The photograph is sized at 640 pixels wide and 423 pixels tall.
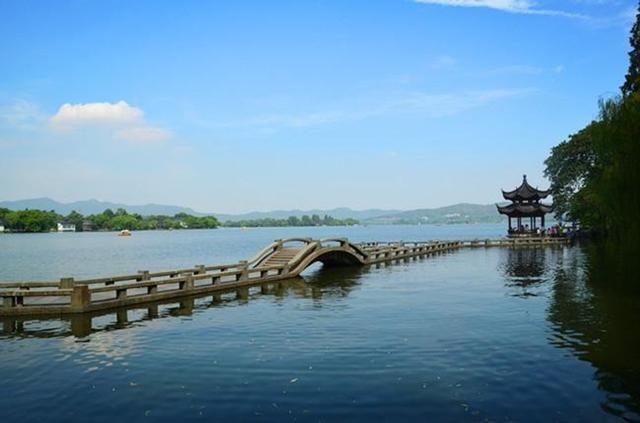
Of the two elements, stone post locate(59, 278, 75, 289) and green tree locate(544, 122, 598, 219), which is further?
green tree locate(544, 122, 598, 219)

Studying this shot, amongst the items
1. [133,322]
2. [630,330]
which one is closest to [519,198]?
[630,330]

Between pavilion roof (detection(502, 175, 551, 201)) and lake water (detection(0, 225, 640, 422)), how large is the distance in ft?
159

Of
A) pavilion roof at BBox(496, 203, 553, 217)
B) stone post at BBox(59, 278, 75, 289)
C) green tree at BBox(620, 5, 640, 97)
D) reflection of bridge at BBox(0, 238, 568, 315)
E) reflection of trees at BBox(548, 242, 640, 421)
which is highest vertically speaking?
green tree at BBox(620, 5, 640, 97)

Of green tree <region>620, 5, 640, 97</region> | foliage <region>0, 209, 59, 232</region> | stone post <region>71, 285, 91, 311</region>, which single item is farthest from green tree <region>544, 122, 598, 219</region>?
foliage <region>0, 209, 59, 232</region>

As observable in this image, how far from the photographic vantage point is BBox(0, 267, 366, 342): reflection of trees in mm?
15836

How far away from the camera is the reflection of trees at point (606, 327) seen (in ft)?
32.6

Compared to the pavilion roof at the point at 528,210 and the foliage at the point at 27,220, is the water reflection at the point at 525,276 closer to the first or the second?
the pavilion roof at the point at 528,210

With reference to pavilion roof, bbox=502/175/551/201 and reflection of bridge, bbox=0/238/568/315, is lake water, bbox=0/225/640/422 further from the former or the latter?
pavilion roof, bbox=502/175/551/201

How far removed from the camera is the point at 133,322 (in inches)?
672

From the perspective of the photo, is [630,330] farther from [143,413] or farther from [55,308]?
[55,308]

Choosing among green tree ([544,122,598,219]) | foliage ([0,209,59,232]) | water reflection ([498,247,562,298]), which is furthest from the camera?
foliage ([0,209,59,232])

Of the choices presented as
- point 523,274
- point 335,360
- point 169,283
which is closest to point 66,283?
point 169,283

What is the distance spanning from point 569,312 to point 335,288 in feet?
38.1

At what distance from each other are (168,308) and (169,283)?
7.16 feet
